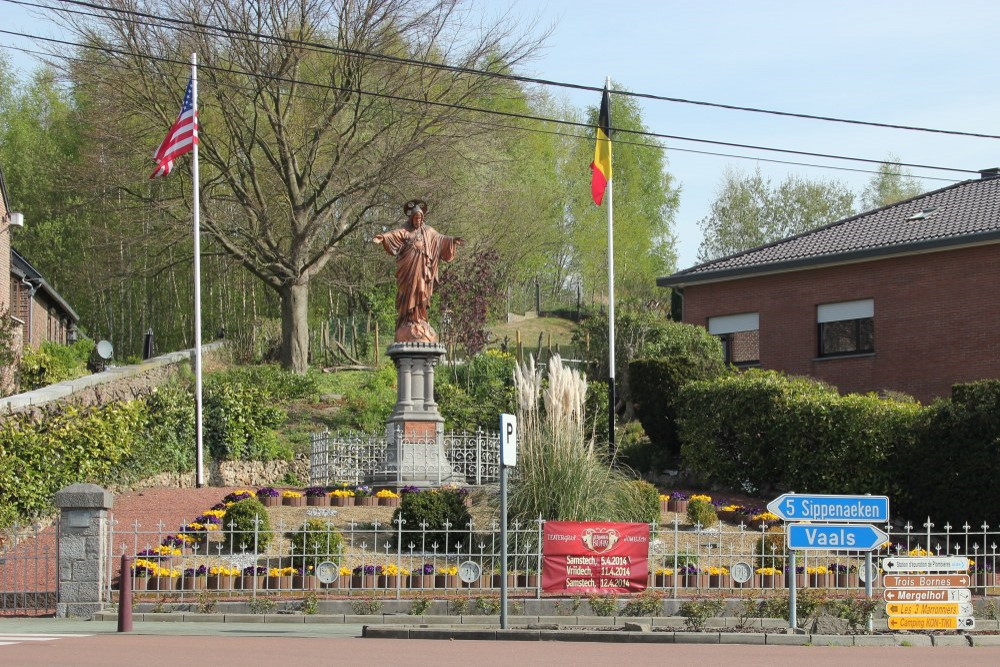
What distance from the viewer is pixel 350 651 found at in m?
12.9

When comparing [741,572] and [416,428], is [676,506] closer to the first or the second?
[416,428]

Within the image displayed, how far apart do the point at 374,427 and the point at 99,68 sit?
11.9 m

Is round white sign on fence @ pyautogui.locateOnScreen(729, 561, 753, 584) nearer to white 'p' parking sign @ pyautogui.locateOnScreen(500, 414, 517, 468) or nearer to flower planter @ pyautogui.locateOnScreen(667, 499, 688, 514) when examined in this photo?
white 'p' parking sign @ pyautogui.locateOnScreen(500, 414, 517, 468)

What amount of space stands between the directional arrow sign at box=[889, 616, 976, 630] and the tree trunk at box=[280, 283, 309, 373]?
23.6m

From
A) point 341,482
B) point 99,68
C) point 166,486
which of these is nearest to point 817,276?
point 341,482

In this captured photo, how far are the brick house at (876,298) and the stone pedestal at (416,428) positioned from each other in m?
11.8

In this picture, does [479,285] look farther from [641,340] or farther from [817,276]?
[817,276]

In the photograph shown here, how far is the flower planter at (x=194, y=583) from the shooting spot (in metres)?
16.9

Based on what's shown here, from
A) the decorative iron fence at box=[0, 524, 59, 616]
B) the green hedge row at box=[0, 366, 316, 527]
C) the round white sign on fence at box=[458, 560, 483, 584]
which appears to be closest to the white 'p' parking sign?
the round white sign on fence at box=[458, 560, 483, 584]

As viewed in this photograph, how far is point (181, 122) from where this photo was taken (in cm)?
2614

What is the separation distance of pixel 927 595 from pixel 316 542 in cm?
792

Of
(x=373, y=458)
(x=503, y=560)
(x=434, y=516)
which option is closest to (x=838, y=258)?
(x=373, y=458)

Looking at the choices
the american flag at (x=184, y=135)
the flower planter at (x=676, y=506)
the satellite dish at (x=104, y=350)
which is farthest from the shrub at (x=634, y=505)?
the satellite dish at (x=104, y=350)

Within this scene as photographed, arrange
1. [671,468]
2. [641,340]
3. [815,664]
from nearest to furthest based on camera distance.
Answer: [815,664], [671,468], [641,340]
